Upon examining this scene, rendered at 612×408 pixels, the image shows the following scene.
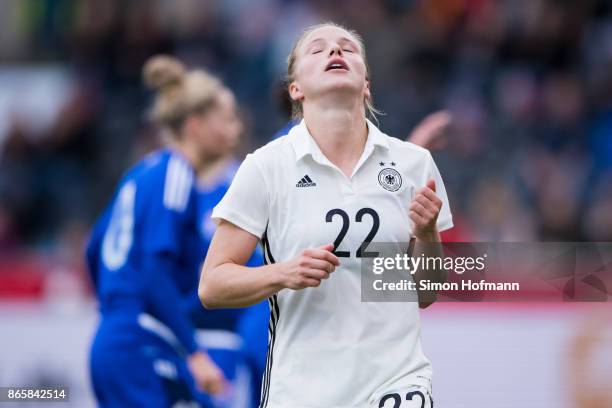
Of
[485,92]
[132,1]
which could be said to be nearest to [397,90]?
[485,92]

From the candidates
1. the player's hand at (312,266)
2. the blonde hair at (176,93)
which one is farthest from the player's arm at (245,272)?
the blonde hair at (176,93)

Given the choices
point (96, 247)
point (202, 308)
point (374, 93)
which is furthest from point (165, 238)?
point (374, 93)

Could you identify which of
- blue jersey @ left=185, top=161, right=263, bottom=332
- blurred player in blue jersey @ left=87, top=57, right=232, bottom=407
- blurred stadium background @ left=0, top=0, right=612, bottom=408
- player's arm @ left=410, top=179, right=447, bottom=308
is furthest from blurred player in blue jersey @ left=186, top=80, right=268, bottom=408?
blurred stadium background @ left=0, top=0, right=612, bottom=408

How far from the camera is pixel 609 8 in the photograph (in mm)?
12547

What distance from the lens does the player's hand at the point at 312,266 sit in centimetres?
332

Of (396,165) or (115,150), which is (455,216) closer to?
(115,150)

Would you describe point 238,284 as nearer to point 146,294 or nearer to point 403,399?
point 403,399

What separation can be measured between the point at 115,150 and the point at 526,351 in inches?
255

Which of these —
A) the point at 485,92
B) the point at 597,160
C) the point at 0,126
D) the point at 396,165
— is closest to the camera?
the point at 396,165

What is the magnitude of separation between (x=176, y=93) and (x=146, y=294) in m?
1.38

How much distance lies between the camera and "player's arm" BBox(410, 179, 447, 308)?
3.54 m

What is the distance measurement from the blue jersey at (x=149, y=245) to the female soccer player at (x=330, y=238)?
1904mm

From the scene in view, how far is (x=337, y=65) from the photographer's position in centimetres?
383

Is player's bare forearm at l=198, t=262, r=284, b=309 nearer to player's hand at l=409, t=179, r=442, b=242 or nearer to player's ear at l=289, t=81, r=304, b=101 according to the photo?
player's hand at l=409, t=179, r=442, b=242
